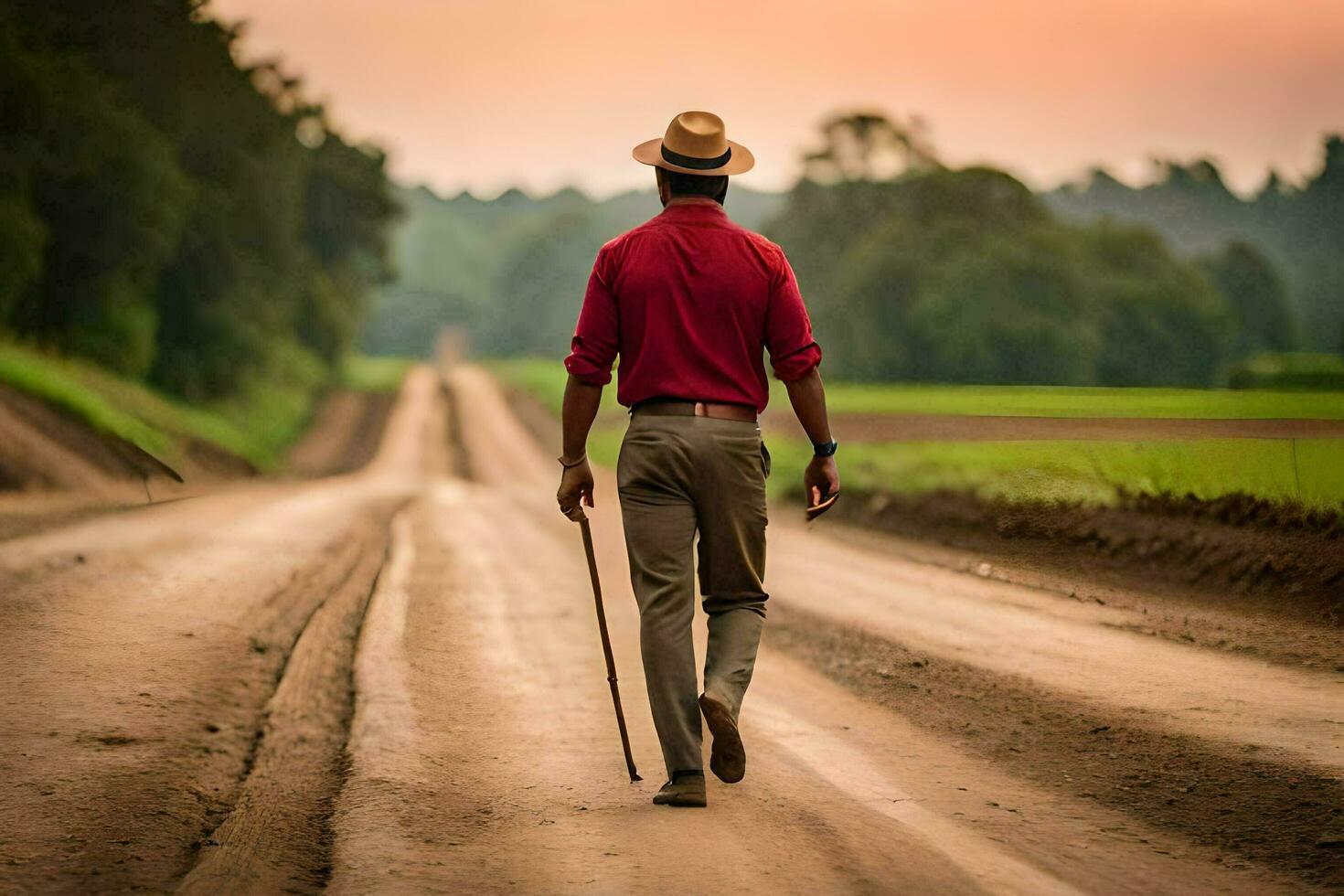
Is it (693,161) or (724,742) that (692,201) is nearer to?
(693,161)

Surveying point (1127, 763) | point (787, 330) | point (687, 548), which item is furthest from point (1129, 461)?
point (687, 548)

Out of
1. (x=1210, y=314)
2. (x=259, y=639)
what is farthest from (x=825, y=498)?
(x=1210, y=314)

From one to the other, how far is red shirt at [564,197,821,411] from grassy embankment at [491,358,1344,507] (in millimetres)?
6195

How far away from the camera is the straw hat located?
4.61 meters

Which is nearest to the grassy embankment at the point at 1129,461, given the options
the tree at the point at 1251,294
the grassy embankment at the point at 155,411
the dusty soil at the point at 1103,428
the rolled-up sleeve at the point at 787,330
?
the dusty soil at the point at 1103,428

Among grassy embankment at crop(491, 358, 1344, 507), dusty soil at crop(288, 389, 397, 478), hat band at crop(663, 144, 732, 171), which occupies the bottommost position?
dusty soil at crop(288, 389, 397, 478)

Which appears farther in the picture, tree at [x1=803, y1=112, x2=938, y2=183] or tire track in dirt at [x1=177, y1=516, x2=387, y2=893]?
tree at [x1=803, y1=112, x2=938, y2=183]

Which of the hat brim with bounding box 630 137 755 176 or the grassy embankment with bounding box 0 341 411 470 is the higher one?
the hat brim with bounding box 630 137 755 176

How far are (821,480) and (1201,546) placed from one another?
6.08m

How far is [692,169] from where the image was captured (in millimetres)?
4590

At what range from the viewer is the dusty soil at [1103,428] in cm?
1010

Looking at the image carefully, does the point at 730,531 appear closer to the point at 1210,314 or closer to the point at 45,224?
the point at 45,224

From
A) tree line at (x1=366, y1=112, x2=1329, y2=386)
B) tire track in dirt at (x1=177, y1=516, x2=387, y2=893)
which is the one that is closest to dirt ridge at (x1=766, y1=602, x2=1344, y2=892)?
tire track in dirt at (x1=177, y1=516, x2=387, y2=893)

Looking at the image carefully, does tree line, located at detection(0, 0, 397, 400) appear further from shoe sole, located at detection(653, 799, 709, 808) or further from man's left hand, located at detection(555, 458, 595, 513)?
shoe sole, located at detection(653, 799, 709, 808)
